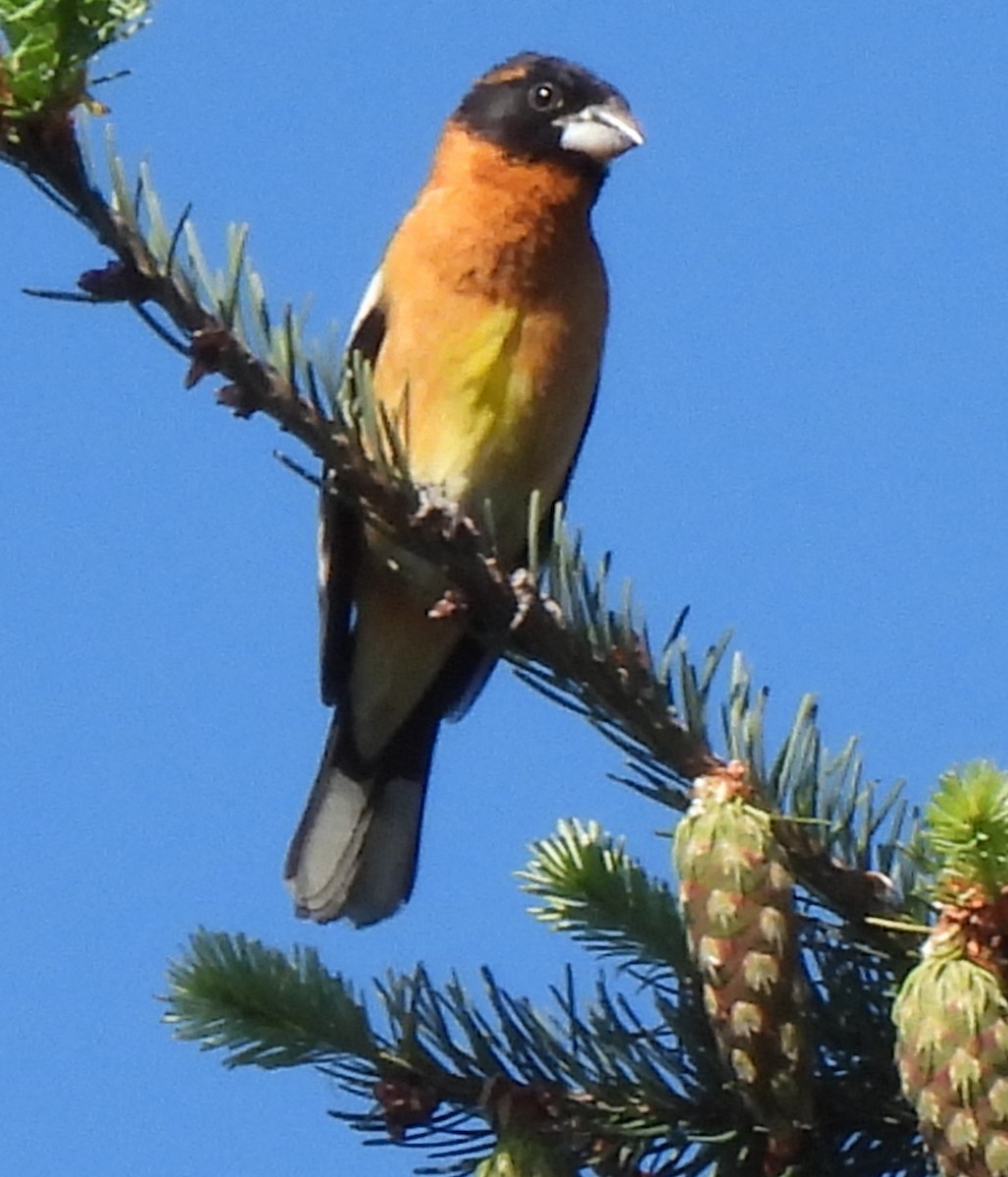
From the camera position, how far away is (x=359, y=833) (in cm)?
343

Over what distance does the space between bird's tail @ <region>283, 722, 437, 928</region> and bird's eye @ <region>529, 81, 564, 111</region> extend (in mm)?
1136

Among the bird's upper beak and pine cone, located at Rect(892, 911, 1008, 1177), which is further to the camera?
the bird's upper beak

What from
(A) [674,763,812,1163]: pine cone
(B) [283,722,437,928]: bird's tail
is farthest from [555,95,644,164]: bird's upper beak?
(A) [674,763,812,1163]: pine cone

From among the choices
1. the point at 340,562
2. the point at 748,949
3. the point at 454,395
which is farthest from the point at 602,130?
the point at 748,949

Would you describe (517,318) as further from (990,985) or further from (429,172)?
(990,985)

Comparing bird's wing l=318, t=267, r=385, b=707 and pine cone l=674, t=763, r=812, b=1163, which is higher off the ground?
bird's wing l=318, t=267, r=385, b=707

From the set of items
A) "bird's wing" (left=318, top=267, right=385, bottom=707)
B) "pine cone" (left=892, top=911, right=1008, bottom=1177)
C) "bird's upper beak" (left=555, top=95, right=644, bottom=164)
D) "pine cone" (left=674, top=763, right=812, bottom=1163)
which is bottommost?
"pine cone" (left=892, top=911, right=1008, bottom=1177)

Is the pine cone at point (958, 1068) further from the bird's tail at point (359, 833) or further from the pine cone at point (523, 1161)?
the bird's tail at point (359, 833)

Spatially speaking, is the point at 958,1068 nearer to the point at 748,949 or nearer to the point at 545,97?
the point at 748,949

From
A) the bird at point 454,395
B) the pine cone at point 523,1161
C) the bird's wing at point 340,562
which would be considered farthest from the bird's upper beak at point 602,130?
the pine cone at point 523,1161

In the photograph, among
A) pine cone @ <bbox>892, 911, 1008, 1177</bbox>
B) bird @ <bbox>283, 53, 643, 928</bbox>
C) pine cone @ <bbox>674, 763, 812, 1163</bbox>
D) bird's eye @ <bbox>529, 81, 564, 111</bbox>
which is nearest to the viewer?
pine cone @ <bbox>892, 911, 1008, 1177</bbox>

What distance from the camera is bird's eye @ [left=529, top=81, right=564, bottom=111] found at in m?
3.75

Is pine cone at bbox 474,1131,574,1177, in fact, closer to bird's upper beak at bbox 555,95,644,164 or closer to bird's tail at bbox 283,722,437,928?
bird's tail at bbox 283,722,437,928

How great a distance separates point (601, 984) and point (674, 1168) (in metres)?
0.16
